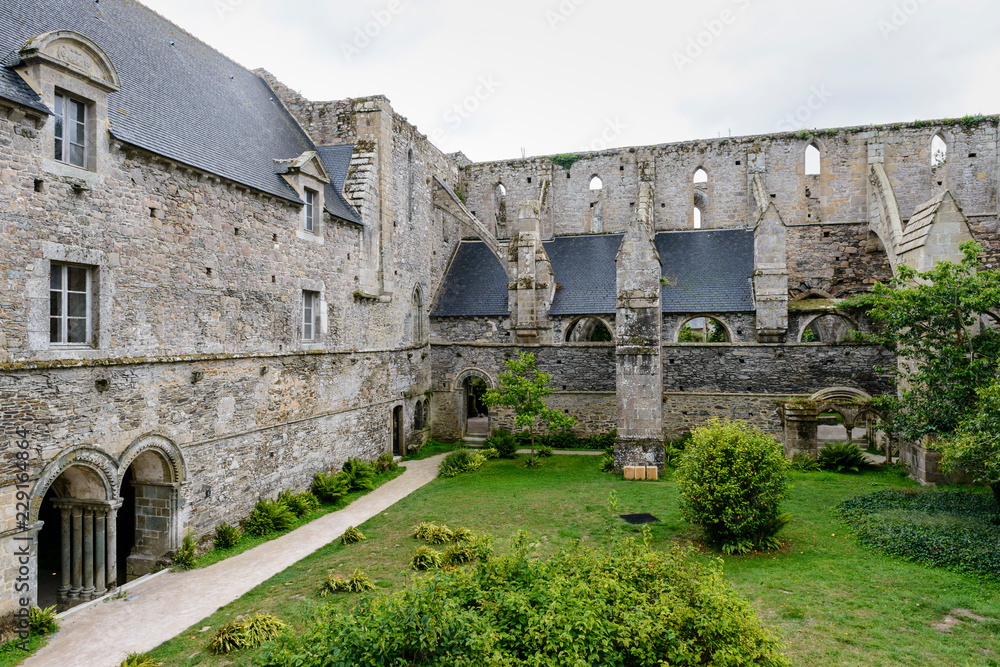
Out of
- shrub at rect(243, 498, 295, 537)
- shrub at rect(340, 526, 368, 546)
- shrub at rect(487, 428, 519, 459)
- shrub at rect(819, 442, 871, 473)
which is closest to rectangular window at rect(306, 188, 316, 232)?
shrub at rect(243, 498, 295, 537)

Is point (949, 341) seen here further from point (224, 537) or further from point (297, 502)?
point (224, 537)

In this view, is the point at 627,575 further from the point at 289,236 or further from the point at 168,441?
the point at 289,236

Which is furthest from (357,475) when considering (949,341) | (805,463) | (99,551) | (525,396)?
(949,341)

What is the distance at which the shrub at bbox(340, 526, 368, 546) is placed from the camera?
1294 cm

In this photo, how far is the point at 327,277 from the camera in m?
17.1

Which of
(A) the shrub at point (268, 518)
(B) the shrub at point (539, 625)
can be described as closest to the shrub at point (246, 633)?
(B) the shrub at point (539, 625)

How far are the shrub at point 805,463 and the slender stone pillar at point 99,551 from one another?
17.7 metres

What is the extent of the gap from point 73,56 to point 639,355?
48.0 ft

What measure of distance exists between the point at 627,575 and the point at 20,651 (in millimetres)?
8832

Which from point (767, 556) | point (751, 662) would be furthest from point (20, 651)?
point (767, 556)

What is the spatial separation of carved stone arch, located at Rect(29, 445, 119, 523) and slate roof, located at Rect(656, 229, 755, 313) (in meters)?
18.7

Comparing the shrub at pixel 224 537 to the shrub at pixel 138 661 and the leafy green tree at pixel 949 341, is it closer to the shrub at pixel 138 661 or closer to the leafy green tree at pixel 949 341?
the shrub at pixel 138 661

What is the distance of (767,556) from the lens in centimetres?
1058

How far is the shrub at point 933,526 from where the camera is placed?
9789 mm
